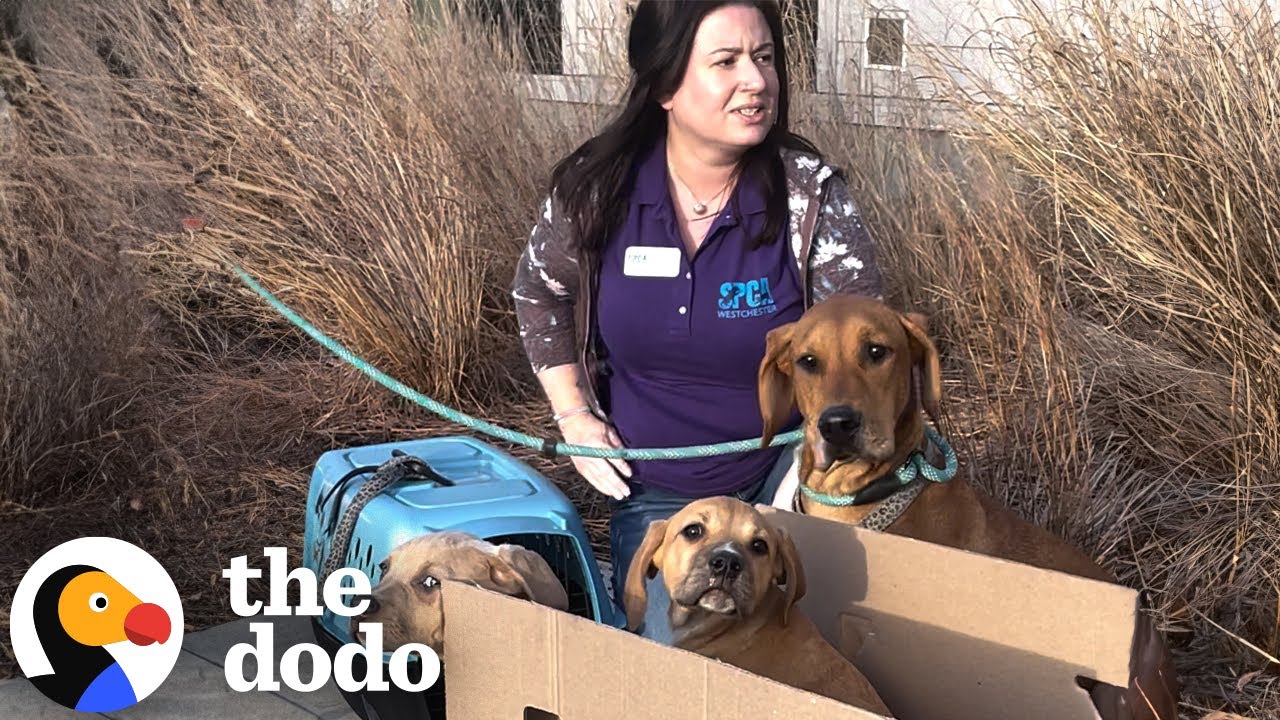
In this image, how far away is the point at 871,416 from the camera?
2760 mm

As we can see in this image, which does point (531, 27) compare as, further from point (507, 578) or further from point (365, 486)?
point (507, 578)

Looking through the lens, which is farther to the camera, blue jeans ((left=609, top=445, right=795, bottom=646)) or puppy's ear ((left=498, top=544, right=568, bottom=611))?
blue jeans ((left=609, top=445, right=795, bottom=646))

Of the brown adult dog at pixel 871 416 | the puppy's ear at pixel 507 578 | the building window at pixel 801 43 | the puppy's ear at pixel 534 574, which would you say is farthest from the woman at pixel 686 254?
the building window at pixel 801 43

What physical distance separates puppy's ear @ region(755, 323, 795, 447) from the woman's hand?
1.77 feet

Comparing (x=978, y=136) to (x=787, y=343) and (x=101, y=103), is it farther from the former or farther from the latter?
(x=101, y=103)

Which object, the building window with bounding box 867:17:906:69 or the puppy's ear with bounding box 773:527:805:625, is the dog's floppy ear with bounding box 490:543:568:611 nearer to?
the puppy's ear with bounding box 773:527:805:625

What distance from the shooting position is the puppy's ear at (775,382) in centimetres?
288

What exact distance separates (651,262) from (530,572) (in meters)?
0.96

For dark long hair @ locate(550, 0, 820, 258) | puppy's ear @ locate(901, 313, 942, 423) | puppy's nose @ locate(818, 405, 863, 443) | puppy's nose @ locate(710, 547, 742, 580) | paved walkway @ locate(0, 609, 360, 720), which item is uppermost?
dark long hair @ locate(550, 0, 820, 258)

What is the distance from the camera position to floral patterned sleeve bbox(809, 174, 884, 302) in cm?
323

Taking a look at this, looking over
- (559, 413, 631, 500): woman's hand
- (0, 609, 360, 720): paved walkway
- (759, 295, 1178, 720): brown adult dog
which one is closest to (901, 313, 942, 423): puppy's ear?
(759, 295, 1178, 720): brown adult dog

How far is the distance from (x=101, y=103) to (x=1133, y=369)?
4.49m

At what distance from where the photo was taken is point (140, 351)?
4738 mm

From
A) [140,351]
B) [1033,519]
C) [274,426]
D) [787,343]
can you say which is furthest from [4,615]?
[1033,519]
